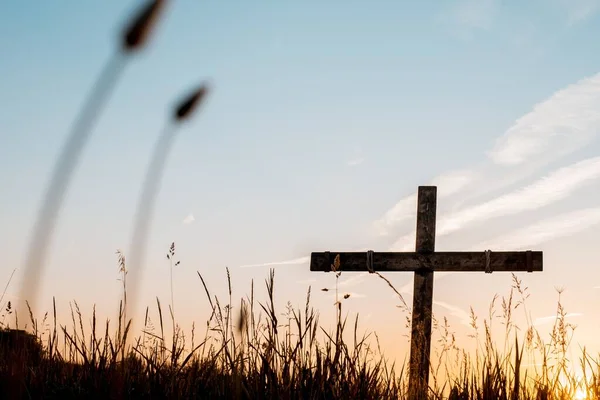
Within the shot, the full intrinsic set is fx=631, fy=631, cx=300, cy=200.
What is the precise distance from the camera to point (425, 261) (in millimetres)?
8344

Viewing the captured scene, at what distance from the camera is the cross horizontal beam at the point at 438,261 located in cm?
Answer: 805

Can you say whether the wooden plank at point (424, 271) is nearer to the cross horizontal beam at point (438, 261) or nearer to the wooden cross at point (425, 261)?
the wooden cross at point (425, 261)

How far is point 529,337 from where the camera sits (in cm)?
471

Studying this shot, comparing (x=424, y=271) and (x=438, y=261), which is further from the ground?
(x=438, y=261)

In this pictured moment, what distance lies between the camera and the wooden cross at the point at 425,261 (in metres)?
8.05

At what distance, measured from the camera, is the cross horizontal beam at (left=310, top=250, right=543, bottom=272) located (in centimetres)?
805

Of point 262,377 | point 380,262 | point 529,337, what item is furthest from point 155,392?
point 380,262

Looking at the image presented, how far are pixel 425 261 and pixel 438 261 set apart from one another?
0.55 ft

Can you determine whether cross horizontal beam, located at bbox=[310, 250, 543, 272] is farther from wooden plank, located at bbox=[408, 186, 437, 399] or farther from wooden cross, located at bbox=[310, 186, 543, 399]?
wooden plank, located at bbox=[408, 186, 437, 399]

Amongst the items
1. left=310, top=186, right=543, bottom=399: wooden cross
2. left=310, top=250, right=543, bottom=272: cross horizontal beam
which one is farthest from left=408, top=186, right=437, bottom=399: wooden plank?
left=310, top=250, right=543, bottom=272: cross horizontal beam

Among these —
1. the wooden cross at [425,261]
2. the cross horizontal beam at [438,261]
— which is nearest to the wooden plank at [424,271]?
the wooden cross at [425,261]

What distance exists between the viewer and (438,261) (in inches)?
327

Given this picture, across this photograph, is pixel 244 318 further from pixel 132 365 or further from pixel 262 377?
pixel 132 365

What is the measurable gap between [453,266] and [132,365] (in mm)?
5461
